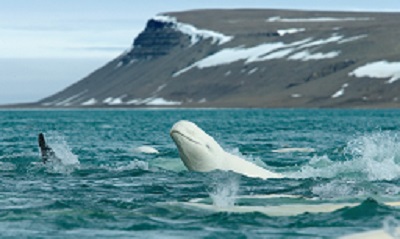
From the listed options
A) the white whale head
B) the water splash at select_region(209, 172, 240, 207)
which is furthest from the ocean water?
the white whale head

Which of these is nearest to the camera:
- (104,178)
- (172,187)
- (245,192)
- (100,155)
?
(245,192)

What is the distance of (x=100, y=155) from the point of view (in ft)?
144

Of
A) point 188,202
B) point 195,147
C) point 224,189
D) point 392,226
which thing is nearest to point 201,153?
point 195,147

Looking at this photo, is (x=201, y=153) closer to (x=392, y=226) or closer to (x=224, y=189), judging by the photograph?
(x=224, y=189)

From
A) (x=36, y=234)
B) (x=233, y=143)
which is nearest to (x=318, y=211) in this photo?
(x=36, y=234)

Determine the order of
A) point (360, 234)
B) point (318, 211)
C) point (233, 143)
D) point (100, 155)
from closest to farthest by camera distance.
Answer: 1. point (360, 234)
2. point (318, 211)
3. point (100, 155)
4. point (233, 143)

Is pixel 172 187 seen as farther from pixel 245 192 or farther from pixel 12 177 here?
pixel 12 177

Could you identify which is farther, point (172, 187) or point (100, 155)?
point (100, 155)

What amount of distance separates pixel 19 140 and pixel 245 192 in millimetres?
38058

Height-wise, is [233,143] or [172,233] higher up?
[233,143]

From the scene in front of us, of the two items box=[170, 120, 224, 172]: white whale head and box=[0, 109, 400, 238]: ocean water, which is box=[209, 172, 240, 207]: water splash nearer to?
box=[0, 109, 400, 238]: ocean water

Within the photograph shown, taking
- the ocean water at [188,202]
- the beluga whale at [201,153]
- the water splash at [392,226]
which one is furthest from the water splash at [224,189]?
the water splash at [392,226]

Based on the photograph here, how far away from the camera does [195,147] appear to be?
25.2 m

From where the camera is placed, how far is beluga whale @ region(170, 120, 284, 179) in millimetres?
24859
